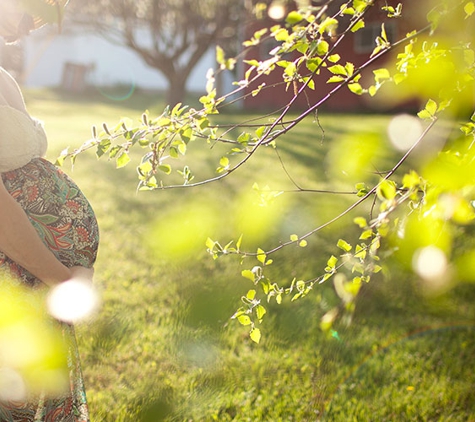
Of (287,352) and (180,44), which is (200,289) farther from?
(180,44)

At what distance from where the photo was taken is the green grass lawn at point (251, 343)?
3.19 m

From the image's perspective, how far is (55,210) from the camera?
1.91 meters

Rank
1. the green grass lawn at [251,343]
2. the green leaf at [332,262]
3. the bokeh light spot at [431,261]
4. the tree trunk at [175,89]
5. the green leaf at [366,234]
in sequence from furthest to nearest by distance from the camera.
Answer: the tree trunk at [175,89], the green grass lawn at [251,343], the green leaf at [332,262], the green leaf at [366,234], the bokeh light spot at [431,261]

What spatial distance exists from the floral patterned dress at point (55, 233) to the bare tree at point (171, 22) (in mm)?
17361

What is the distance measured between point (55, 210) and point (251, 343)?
226 centimetres

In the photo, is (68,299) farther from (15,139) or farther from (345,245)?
(345,245)

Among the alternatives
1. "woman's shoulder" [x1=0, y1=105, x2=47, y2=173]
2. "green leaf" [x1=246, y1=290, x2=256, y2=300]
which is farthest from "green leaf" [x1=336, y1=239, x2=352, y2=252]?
"woman's shoulder" [x1=0, y1=105, x2=47, y2=173]

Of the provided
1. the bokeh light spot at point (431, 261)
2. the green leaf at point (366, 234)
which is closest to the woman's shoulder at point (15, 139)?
the green leaf at point (366, 234)


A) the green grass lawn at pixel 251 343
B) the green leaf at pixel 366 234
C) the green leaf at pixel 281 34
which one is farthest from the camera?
the green grass lawn at pixel 251 343

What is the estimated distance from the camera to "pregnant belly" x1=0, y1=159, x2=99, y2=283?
72.1 inches

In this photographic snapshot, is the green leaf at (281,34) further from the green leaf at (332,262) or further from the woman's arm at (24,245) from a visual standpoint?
the woman's arm at (24,245)

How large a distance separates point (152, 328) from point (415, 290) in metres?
2.15

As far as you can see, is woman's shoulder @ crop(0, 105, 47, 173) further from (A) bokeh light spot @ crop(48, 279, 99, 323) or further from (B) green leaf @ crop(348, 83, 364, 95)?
(B) green leaf @ crop(348, 83, 364, 95)

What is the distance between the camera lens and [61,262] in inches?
74.5
